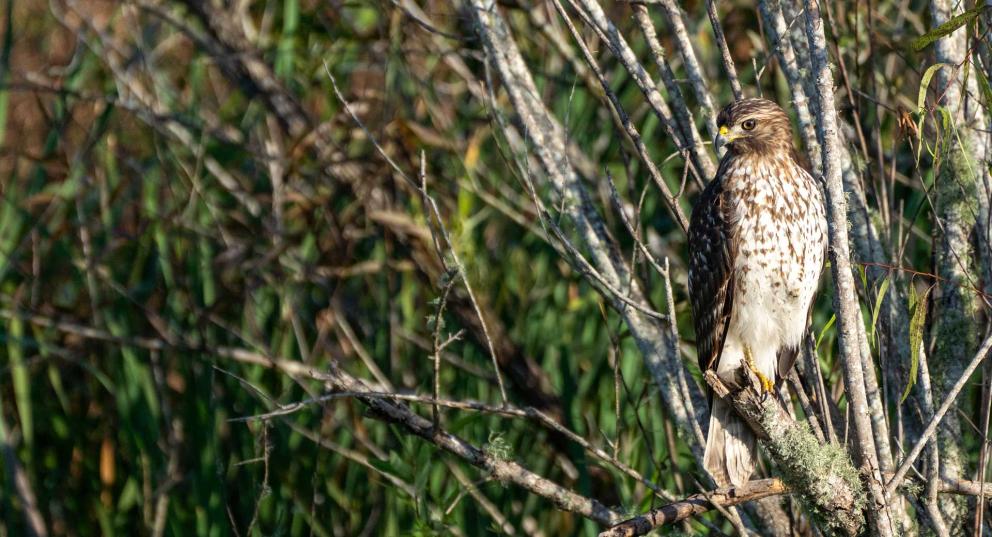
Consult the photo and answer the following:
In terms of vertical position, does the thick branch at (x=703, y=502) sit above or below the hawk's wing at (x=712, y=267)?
below

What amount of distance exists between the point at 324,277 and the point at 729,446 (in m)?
2.34

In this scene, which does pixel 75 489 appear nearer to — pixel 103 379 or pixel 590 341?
pixel 103 379

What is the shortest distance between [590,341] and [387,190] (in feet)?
3.64

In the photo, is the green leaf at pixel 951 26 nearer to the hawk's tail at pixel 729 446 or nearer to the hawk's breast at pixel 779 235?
the hawk's breast at pixel 779 235

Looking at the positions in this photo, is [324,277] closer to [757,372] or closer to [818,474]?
[757,372]

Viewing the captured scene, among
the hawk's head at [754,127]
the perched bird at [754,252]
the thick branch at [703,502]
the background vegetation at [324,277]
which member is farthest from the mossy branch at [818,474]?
the background vegetation at [324,277]

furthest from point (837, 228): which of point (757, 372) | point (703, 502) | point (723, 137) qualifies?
point (757, 372)

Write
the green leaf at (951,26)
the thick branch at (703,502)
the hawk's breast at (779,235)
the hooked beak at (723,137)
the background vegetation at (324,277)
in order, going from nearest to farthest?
the green leaf at (951,26) → the thick branch at (703,502) → the hooked beak at (723,137) → the hawk's breast at (779,235) → the background vegetation at (324,277)

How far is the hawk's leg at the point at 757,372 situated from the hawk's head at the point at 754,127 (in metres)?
0.63

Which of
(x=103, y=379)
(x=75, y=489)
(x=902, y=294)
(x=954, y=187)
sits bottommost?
(x=75, y=489)

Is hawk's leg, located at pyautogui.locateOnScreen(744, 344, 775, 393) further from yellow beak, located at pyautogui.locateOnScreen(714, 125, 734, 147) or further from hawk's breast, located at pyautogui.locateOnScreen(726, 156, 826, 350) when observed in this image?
yellow beak, located at pyautogui.locateOnScreen(714, 125, 734, 147)

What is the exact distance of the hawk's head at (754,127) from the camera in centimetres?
338

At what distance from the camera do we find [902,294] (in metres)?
3.29

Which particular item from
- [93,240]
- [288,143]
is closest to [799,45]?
[288,143]
